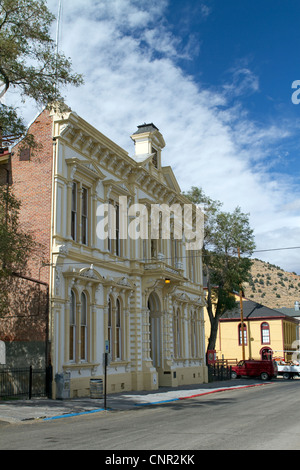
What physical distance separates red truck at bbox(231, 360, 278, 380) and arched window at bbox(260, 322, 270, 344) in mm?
19205

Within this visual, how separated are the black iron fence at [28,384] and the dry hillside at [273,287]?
111258 mm

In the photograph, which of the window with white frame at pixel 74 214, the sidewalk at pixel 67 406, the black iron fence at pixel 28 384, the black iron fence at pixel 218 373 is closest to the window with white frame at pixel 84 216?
the window with white frame at pixel 74 214

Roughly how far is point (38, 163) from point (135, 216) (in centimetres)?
703

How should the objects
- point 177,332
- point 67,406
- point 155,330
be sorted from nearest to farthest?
1. point 67,406
2. point 155,330
3. point 177,332

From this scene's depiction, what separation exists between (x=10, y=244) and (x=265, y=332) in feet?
162

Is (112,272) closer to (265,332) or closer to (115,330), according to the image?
(115,330)

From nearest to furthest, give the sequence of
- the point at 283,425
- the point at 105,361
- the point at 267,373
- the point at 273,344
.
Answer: the point at 283,425 < the point at 105,361 < the point at 267,373 < the point at 273,344

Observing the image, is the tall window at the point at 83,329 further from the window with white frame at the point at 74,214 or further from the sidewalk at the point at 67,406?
the window with white frame at the point at 74,214

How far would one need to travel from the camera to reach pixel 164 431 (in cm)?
1099

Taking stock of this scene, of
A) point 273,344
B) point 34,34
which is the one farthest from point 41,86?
point 273,344

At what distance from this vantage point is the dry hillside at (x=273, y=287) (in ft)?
434

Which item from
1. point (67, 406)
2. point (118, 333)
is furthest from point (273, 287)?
point (67, 406)

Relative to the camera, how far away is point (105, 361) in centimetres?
1734
